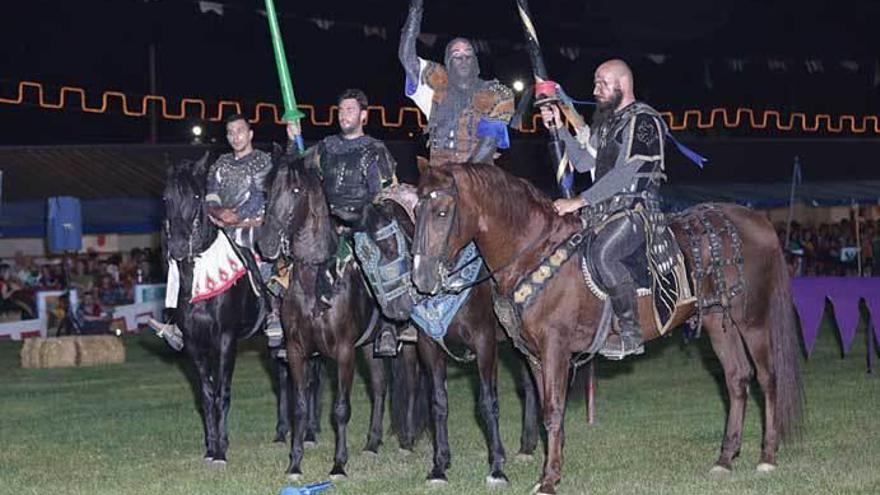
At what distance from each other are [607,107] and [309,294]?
2.48 m

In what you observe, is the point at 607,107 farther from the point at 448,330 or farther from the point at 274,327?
the point at 274,327

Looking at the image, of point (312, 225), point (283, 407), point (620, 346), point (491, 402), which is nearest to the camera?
point (620, 346)

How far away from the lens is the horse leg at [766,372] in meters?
10.5

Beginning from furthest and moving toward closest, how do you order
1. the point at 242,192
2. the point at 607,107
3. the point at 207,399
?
the point at 242,192
the point at 207,399
the point at 607,107

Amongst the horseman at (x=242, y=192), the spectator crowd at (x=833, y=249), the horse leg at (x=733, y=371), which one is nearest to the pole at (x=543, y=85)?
the horse leg at (x=733, y=371)

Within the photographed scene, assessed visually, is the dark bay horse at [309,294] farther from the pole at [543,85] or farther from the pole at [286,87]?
the pole at [543,85]

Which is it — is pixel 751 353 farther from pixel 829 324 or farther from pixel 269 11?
pixel 829 324

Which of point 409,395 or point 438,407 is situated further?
point 409,395

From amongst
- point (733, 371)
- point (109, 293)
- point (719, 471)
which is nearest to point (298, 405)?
point (719, 471)

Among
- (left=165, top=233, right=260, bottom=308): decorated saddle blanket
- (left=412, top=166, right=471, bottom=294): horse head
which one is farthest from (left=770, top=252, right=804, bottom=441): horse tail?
(left=165, top=233, right=260, bottom=308): decorated saddle blanket

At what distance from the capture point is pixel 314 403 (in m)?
12.6

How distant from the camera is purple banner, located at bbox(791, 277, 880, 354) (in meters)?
18.0

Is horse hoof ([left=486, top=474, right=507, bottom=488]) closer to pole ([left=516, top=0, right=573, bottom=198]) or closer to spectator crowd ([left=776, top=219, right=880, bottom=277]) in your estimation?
pole ([left=516, top=0, right=573, bottom=198])

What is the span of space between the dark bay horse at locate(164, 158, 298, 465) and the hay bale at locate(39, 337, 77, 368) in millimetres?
9857
